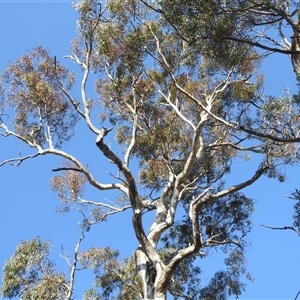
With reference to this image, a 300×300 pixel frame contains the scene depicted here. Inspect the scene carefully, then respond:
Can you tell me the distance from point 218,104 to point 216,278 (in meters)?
3.58

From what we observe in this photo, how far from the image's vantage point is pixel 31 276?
988 cm

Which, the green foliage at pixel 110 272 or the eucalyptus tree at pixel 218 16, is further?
the green foliage at pixel 110 272

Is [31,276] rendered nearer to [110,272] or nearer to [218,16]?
[110,272]

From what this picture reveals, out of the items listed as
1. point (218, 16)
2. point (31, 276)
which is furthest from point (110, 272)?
point (218, 16)

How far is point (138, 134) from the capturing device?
416 inches

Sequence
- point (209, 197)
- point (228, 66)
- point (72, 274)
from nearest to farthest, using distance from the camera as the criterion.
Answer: point (209, 197) < point (228, 66) < point (72, 274)

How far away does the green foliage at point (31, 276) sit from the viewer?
31.5 ft

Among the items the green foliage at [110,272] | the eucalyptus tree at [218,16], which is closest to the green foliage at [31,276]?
the green foliage at [110,272]

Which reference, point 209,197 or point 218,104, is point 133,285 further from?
point 218,104

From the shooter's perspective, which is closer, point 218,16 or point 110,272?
point 218,16

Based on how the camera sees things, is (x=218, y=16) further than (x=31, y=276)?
No

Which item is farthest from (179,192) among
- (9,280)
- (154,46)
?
(9,280)

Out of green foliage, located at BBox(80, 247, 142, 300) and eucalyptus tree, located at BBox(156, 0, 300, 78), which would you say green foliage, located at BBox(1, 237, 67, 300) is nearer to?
green foliage, located at BBox(80, 247, 142, 300)

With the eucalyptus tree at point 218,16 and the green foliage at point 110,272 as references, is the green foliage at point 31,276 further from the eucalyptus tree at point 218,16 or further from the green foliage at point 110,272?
the eucalyptus tree at point 218,16
